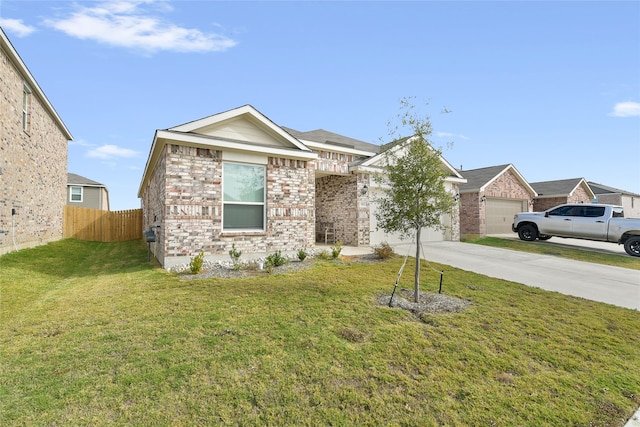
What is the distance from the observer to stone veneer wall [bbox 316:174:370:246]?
1305cm

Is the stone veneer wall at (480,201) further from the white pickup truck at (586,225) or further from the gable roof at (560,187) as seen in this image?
the gable roof at (560,187)

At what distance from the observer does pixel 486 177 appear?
62.8 feet

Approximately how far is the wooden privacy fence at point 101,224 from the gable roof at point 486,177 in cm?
2205

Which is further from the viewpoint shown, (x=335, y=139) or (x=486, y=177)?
(x=486, y=177)

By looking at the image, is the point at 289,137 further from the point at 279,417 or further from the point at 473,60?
the point at 279,417

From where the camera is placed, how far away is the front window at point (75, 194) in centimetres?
2495

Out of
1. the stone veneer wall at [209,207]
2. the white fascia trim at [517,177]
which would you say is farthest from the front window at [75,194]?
the white fascia trim at [517,177]

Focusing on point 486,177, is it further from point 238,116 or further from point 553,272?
point 238,116

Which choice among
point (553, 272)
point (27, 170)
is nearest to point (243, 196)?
point (27, 170)

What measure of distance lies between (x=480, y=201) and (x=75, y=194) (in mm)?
32472

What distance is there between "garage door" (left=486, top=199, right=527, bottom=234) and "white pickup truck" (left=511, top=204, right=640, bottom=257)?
3.33 meters

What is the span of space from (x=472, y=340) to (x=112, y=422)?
4.30m

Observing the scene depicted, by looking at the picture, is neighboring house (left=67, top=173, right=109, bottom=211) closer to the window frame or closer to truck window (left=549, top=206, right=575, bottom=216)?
the window frame

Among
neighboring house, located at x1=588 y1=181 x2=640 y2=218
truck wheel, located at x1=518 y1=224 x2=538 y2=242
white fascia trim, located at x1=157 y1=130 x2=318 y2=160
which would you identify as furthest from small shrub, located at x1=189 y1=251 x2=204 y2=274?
neighboring house, located at x1=588 y1=181 x2=640 y2=218
